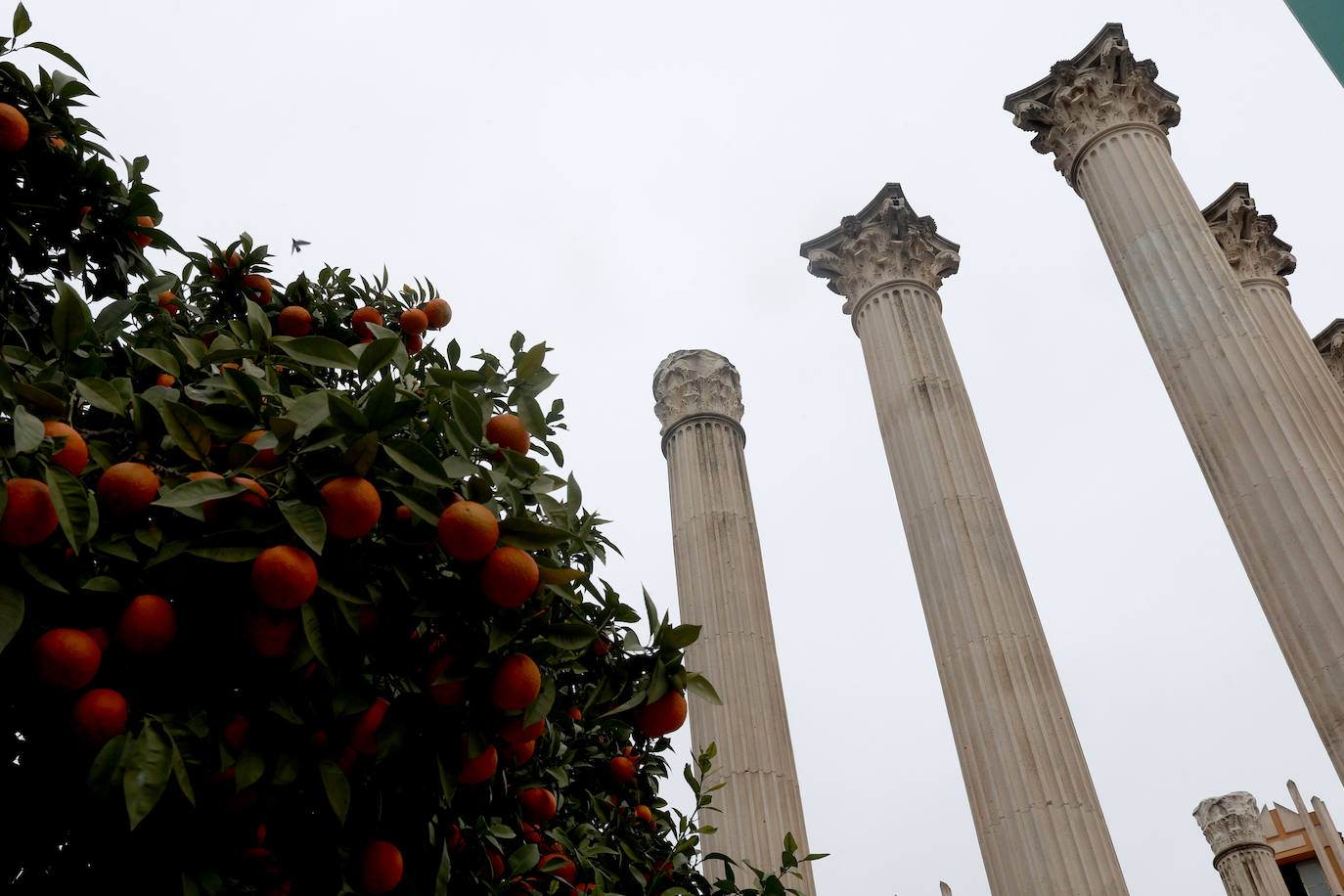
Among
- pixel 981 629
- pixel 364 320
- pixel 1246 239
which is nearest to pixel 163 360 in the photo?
pixel 364 320

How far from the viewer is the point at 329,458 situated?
2283 millimetres

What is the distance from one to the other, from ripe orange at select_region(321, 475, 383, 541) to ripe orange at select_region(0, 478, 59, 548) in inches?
20.7

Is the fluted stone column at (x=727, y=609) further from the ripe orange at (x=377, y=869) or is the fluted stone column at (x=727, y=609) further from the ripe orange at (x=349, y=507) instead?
the ripe orange at (x=349, y=507)

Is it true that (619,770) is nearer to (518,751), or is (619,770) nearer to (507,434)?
(518,751)

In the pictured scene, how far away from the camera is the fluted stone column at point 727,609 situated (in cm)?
1291

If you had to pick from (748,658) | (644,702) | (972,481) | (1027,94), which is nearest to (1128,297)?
(972,481)

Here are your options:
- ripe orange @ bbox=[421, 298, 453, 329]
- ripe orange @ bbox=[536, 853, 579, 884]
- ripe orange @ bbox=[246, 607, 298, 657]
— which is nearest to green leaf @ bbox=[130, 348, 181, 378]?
ripe orange @ bbox=[246, 607, 298, 657]

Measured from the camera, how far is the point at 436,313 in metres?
4.83

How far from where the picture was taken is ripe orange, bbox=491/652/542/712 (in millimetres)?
2344

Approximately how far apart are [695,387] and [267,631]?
15078 mm

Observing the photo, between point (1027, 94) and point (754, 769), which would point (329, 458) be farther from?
point (1027, 94)

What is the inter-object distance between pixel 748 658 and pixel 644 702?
1151 cm

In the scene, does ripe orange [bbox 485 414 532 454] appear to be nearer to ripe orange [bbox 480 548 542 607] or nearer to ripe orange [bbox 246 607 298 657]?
ripe orange [bbox 480 548 542 607]

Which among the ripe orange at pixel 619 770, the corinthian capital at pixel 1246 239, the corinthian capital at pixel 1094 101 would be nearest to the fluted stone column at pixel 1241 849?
the corinthian capital at pixel 1246 239
